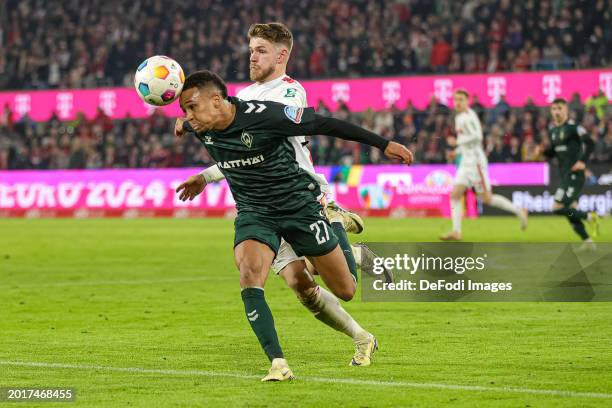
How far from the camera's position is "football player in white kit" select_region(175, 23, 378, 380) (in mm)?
7641

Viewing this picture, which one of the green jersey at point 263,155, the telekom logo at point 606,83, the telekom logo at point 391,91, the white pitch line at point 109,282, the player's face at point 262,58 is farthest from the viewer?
the telekom logo at point 391,91

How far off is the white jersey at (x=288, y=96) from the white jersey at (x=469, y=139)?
12973 mm

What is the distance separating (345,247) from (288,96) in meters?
1.27

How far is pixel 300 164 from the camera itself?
311 inches

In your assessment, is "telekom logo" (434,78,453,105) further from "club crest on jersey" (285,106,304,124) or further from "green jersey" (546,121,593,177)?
"club crest on jersey" (285,106,304,124)

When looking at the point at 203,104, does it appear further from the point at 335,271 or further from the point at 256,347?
the point at 256,347

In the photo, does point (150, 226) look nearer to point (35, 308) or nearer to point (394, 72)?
point (394, 72)

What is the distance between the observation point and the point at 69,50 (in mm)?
40812

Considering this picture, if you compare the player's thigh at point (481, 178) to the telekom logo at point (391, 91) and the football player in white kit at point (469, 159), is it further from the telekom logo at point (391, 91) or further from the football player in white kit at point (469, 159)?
the telekom logo at point (391, 91)

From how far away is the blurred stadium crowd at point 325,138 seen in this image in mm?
29531

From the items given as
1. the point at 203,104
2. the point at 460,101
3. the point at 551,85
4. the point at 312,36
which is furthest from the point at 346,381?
the point at 312,36

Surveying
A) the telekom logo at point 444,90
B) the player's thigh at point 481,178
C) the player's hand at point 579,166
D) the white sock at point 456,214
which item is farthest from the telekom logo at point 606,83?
the player's hand at point 579,166

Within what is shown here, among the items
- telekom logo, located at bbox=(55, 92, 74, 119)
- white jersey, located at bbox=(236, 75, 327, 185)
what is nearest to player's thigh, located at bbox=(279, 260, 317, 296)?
white jersey, located at bbox=(236, 75, 327, 185)

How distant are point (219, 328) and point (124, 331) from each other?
0.80m
